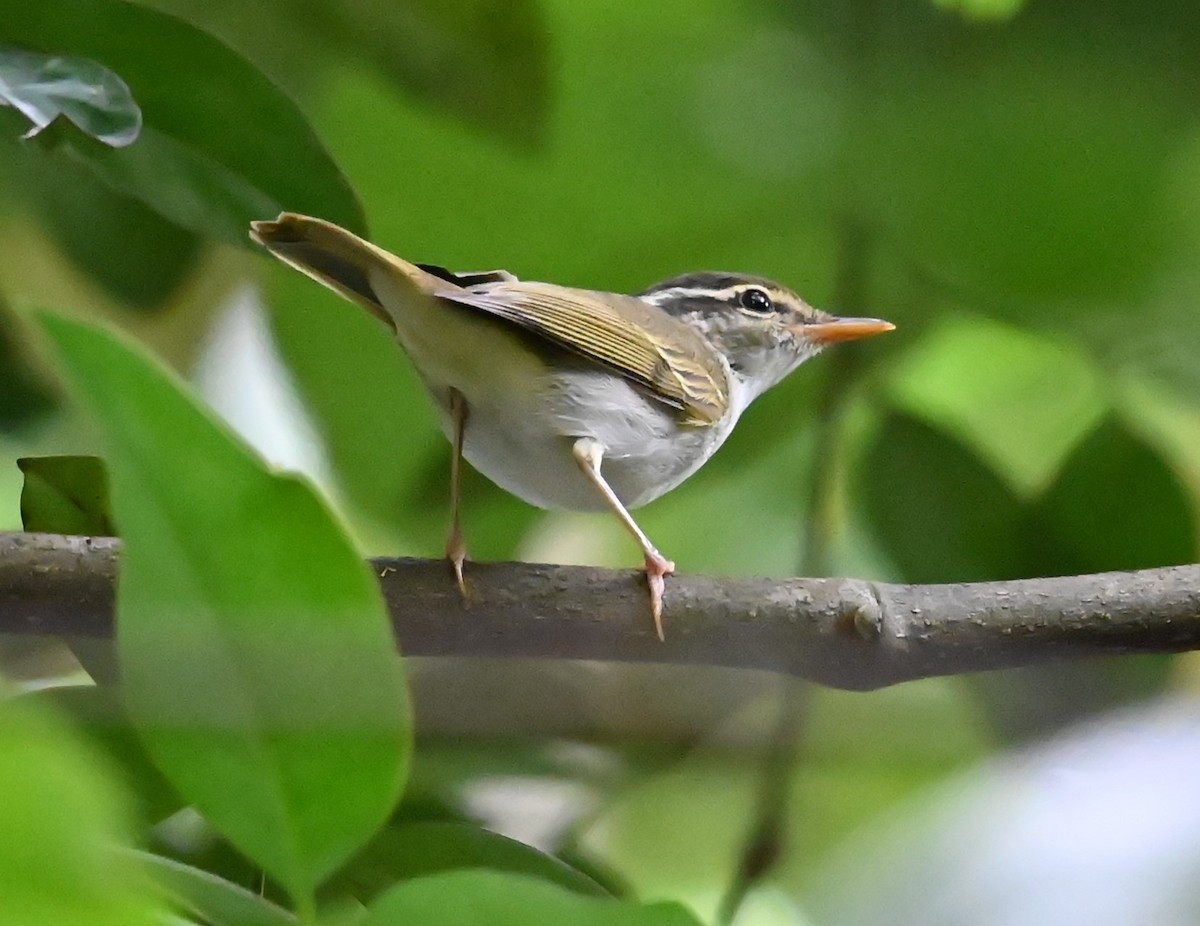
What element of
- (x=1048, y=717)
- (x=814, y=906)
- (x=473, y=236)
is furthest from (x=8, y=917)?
(x=473, y=236)

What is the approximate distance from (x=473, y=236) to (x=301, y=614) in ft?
1.18

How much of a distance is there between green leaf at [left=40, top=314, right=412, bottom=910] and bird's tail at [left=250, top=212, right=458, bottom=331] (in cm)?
16

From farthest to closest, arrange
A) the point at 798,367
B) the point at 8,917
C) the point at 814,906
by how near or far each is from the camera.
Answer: the point at 798,367 → the point at 814,906 → the point at 8,917

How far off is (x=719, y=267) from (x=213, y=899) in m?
0.45

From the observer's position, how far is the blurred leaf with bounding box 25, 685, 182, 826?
313 millimetres

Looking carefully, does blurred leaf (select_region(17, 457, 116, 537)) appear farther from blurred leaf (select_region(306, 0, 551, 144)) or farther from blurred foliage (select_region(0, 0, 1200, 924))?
blurred leaf (select_region(306, 0, 551, 144))

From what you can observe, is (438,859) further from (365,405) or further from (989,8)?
(989,8)

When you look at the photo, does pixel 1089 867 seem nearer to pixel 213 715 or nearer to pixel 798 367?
pixel 213 715

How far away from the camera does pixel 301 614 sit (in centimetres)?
31

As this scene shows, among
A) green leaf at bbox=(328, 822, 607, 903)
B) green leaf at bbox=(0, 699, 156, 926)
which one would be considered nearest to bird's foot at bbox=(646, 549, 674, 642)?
green leaf at bbox=(328, 822, 607, 903)

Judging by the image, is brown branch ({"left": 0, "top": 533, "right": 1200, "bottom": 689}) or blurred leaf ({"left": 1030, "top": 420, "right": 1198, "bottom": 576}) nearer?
brown branch ({"left": 0, "top": 533, "right": 1200, "bottom": 689})

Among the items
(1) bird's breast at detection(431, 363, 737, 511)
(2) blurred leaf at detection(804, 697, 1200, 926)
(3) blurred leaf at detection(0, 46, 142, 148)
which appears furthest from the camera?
(1) bird's breast at detection(431, 363, 737, 511)

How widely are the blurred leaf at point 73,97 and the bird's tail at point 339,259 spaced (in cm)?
7

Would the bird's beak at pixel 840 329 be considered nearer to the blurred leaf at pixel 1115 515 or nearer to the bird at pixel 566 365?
the bird at pixel 566 365
